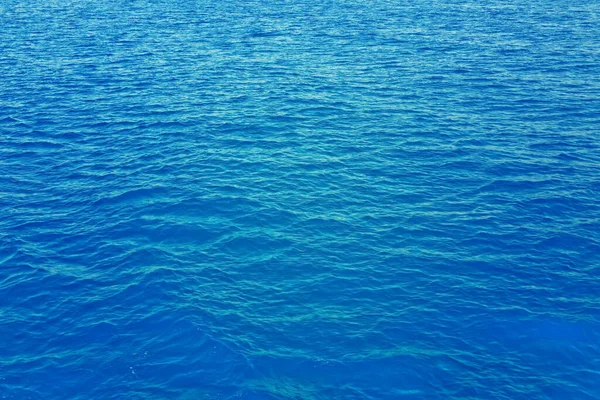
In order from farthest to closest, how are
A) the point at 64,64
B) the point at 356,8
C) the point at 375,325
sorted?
the point at 356,8 < the point at 64,64 < the point at 375,325

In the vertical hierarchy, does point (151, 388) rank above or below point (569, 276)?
below

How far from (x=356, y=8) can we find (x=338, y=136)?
6595 cm

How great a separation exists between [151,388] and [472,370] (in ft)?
67.9

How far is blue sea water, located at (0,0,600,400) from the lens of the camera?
38.9 metres

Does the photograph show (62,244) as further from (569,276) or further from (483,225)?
(569,276)

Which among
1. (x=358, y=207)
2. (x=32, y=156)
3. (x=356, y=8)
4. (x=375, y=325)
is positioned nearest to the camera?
(x=375, y=325)

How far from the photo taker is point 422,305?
43688mm

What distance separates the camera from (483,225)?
51.9 metres

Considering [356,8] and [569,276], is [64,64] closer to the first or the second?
[356,8]

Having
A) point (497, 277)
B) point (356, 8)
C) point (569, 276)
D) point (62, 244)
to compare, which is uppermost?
point (356, 8)

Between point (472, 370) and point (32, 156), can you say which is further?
point (32, 156)

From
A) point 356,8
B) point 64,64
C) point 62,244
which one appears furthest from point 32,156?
point 356,8

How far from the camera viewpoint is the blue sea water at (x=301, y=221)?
38938 mm

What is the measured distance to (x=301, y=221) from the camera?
53.7 metres
